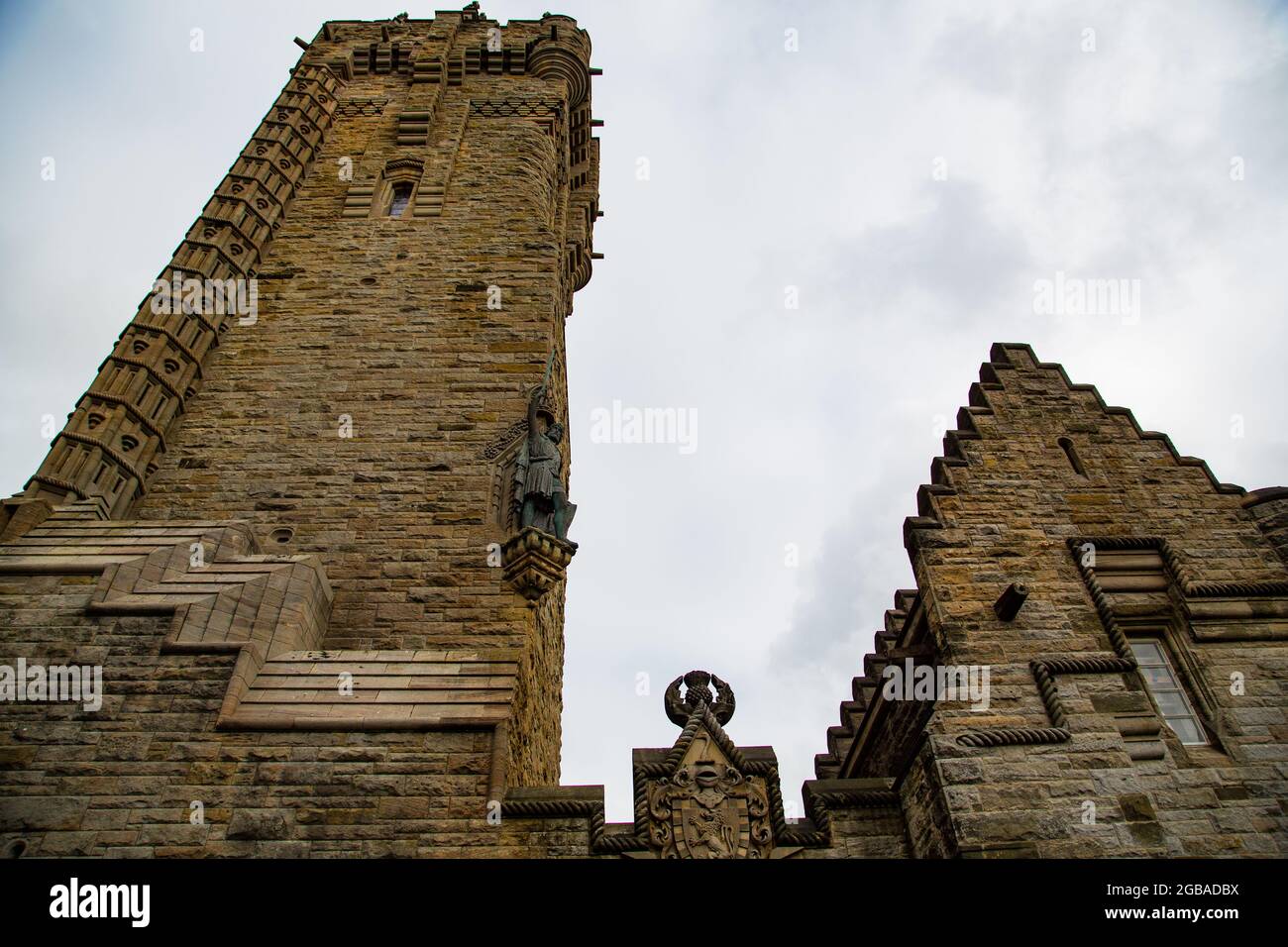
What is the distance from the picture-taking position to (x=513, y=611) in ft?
31.0

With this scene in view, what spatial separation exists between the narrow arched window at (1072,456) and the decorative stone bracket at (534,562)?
18.1 feet

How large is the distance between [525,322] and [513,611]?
16.9 ft

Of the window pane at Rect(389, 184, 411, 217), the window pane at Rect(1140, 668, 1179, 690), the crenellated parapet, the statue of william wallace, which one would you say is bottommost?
the window pane at Rect(1140, 668, 1179, 690)

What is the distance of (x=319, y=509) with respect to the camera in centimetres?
1075

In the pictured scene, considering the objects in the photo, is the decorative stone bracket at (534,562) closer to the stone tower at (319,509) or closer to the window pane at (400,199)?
the stone tower at (319,509)

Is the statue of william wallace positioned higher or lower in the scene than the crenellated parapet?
lower

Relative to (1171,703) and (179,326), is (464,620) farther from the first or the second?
(1171,703)

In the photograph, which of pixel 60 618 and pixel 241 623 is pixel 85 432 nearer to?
pixel 60 618

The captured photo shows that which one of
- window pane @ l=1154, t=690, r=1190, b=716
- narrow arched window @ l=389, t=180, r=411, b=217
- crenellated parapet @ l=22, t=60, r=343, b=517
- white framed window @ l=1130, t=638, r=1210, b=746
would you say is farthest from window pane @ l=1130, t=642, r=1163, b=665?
narrow arched window @ l=389, t=180, r=411, b=217

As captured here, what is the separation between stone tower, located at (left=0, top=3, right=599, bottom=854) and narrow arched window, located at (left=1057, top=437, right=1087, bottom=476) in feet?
18.6

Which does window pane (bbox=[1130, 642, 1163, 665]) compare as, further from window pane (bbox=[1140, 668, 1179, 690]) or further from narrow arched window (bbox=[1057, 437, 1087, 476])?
narrow arched window (bbox=[1057, 437, 1087, 476])

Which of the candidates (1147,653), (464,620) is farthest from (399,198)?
(1147,653)

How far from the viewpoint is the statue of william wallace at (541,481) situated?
1002 centimetres

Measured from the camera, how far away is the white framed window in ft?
27.4
